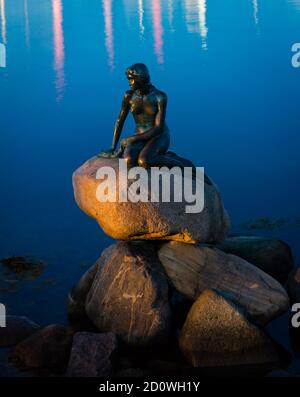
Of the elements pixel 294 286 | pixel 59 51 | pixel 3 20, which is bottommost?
pixel 294 286

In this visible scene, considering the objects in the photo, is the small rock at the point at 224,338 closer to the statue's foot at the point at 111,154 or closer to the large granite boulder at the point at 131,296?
the large granite boulder at the point at 131,296

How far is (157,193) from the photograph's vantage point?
15078mm

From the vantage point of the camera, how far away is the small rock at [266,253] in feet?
57.6

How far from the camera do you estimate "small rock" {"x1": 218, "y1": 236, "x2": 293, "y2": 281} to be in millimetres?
17562

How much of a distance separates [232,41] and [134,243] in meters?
31.3

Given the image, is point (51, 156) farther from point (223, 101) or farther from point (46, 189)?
point (223, 101)

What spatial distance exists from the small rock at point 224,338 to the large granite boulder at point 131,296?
838mm

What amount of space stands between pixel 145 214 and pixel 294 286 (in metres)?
3.63

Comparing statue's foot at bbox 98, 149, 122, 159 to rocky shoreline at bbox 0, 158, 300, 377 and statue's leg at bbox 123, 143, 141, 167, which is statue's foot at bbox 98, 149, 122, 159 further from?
rocky shoreline at bbox 0, 158, 300, 377

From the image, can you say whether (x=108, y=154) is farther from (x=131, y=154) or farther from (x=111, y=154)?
(x=131, y=154)

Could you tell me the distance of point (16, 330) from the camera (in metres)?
14.8

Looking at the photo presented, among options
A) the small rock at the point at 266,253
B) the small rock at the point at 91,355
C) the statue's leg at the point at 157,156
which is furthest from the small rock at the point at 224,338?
the small rock at the point at 266,253

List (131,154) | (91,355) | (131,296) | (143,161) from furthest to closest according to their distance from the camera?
(131,154) → (143,161) → (131,296) → (91,355)

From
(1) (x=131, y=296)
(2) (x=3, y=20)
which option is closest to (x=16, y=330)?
(1) (x=131, y=296)
